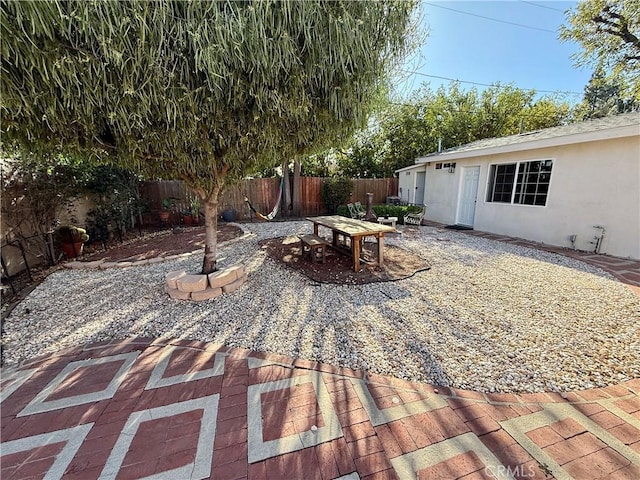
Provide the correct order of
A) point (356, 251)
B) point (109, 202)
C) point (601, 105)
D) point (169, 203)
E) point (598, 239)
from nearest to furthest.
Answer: point (356, 251) < point (598, 239) < point (109, 202) < point (169, 203) < point (601, 105)

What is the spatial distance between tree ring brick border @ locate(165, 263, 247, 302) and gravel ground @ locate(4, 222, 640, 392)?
0.13 meters

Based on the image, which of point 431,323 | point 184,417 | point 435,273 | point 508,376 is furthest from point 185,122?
point 435,273

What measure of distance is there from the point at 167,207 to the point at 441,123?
561 inches

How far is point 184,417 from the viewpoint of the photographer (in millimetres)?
1733

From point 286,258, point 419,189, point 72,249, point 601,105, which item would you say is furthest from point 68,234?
point 601,105

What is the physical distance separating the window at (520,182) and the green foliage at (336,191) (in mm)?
5515

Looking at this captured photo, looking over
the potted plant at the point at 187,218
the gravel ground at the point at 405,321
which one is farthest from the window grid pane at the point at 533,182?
the potted plant at the point at 187,218

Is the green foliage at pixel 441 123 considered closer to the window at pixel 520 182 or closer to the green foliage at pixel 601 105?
the green foliage at pixel 601 105

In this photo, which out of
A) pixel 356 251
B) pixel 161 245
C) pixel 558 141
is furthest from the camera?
pixel 161 245

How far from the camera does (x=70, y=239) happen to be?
5262mm

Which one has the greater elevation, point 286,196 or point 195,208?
point 286,196

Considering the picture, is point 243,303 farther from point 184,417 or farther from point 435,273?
point 435,273

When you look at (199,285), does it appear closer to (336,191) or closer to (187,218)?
(187,218)

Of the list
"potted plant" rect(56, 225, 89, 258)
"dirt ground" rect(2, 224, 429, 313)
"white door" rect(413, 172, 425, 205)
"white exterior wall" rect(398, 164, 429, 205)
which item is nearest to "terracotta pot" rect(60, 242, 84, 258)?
"potted plant" rect(56, 225, 89, 258)
